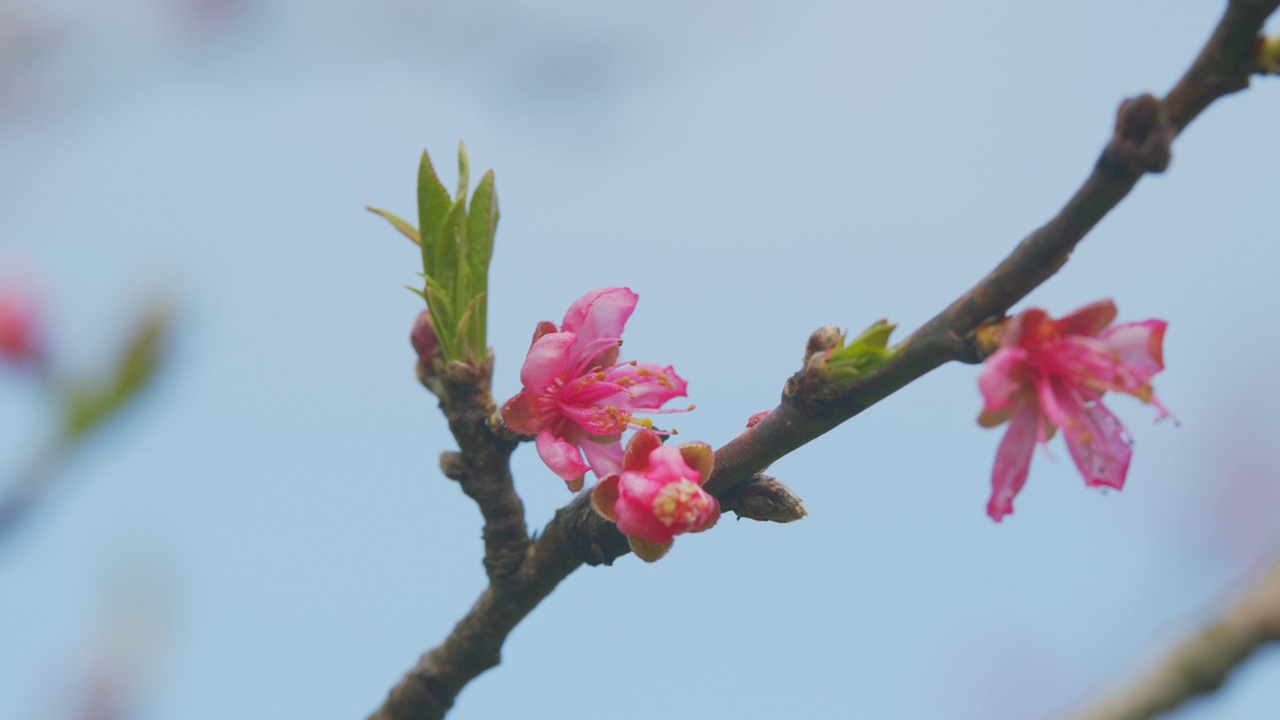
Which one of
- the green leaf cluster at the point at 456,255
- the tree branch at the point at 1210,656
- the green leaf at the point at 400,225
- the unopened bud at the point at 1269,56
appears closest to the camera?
the tree branch at the point at 1210,656

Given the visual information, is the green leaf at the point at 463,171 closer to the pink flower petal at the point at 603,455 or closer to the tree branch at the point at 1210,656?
the pink flower petal at the point at 603,455

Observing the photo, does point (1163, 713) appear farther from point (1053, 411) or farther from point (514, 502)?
point (514, 502)

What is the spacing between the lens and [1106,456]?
1813 millimetres

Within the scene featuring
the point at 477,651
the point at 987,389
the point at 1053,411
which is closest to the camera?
the point at 987,389

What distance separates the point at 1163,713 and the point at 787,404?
0.82m

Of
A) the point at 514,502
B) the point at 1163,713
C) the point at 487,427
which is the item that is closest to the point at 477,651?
the point at 514,502

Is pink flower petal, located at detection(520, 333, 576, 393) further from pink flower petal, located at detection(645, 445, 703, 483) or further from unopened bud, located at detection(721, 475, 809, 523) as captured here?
unopened bud, located at detection(721, 475, 809, 523)

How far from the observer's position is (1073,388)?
1793 mm

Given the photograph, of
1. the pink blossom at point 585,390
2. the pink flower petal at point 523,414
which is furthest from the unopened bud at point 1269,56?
the pink flower petal at point 523,414

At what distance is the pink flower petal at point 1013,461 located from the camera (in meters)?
1.74

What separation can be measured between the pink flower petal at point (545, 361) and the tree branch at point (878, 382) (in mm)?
199

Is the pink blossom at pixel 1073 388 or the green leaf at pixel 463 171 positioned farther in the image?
the green leaf at pixel 463 171

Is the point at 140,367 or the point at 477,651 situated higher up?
the point at 140,367

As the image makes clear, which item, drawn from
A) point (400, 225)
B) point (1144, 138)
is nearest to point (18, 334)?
point (400, 225)
